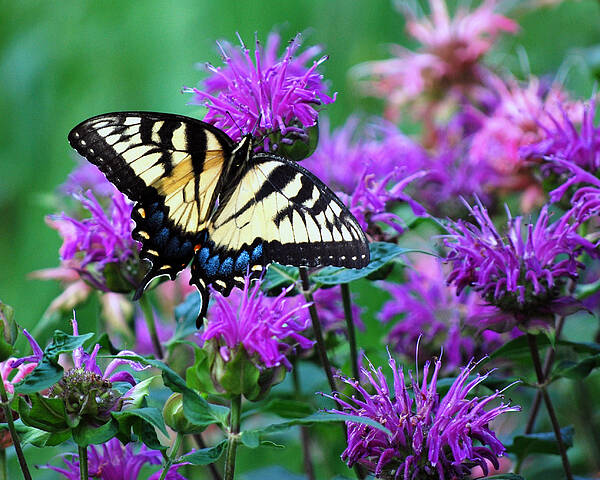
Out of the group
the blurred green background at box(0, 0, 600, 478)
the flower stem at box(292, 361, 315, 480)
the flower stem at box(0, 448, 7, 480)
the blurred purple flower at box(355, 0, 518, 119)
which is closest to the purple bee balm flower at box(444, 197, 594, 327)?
the flower stem at box(292, 361, 315, 480)

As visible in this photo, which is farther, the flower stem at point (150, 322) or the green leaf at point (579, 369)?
the flower stem at point (150, 322)

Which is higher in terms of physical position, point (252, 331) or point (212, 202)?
point (212, 202)

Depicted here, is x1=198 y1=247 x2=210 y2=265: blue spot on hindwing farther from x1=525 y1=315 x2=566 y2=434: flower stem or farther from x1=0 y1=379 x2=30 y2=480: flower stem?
x1=525 y1=315 x2=566 y2=434: flower stem

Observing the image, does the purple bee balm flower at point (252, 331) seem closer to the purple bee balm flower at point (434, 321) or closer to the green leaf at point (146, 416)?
the green leaf at point (146, 416)

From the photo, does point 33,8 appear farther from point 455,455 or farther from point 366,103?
point 455,455

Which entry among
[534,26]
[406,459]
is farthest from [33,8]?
[406,459]

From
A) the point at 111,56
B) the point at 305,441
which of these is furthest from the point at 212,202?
the point at 111,56

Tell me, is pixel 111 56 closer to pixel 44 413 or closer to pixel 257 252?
pixel 257 252

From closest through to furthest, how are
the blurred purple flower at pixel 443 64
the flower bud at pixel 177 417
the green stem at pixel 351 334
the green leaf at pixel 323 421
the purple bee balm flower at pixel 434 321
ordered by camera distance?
the green leaf at pixel 323 421 < the flower bud at pixel 177 417 < the green stem at pixel 351 334 < the purple bee balm flower at pixel 434 321 < the blurred purple flower at pixel 443 64

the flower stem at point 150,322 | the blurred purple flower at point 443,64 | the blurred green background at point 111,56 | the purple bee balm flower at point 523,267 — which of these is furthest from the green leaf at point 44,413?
the blurred green background at point 111,56
